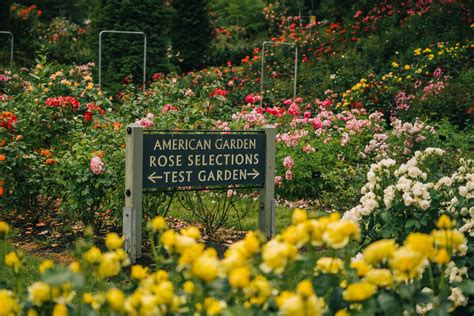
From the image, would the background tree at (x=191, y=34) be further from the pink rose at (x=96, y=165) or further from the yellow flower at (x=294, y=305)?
the yellow flower at (x=294, y=305)

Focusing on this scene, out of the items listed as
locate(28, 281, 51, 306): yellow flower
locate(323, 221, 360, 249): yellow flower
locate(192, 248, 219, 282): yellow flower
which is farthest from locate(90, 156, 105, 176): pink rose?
locate(192, 248, 219, 282): yellow flower

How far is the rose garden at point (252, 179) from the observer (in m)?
2.09

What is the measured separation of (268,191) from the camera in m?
6.17

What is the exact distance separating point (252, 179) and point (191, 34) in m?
15.4

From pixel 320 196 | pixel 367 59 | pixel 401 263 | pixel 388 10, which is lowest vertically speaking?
pixel 320 196

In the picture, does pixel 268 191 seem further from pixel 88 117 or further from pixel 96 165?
pixel 88 117

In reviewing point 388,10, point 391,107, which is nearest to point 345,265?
point 391,107

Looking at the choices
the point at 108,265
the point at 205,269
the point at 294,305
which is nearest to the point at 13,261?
the point at 108,265

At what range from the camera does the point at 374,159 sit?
8234mm

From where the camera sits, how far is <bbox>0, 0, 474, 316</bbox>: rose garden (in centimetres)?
209

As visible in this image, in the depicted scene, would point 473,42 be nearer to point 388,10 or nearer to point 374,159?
point 388,10

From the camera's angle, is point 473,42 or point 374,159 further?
point 473,42

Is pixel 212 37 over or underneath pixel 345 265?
over

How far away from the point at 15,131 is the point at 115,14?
9.98 m
